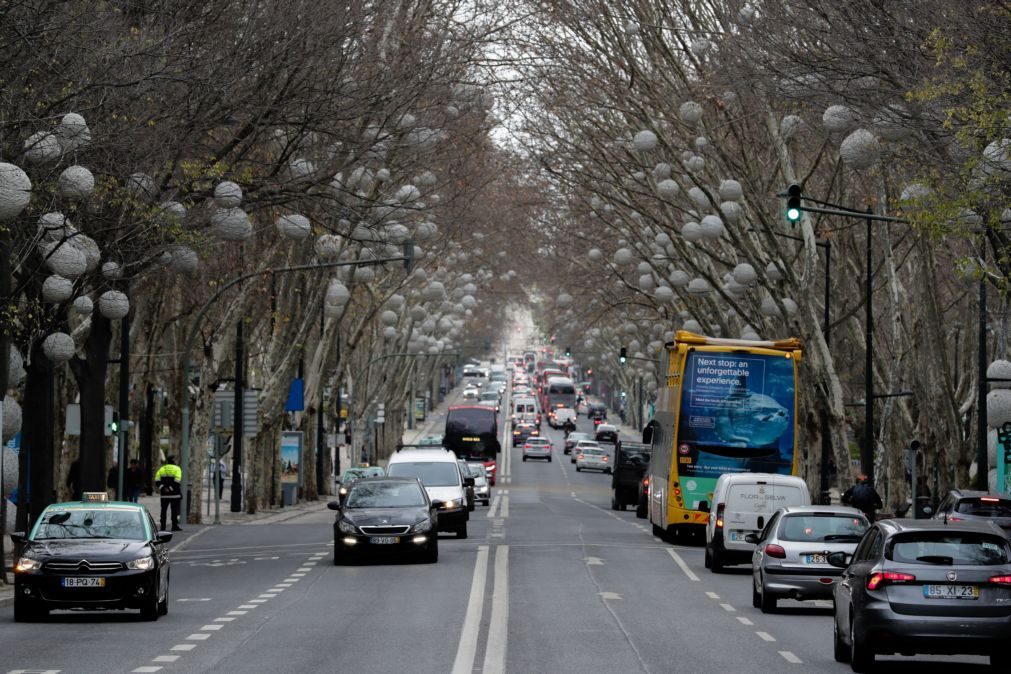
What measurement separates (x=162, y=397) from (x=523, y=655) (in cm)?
6397

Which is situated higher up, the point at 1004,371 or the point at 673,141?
the point at 673,141

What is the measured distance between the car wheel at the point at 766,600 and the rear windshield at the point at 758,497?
6.91 metres

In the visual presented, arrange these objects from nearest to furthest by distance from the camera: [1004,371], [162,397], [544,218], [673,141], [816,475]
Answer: [1004,371] → [673,141] → [816,475] → [544,218] → [162,397]

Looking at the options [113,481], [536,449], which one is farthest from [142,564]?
[536,449]

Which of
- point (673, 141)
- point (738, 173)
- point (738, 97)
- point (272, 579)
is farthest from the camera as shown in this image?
point (673, 141)

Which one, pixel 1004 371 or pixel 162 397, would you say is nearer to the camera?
pixel 1004 371

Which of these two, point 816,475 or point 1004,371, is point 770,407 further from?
point 816,475

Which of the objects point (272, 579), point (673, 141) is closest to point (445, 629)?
point (272, 579)

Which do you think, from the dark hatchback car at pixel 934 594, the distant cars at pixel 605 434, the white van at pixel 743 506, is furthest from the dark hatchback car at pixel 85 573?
the distant cars at pixel 605 434

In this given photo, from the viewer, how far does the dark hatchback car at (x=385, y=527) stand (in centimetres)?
3123

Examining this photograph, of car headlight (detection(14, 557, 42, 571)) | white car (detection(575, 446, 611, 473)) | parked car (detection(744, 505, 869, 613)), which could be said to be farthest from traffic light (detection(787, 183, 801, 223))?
white car (detection(575, 446, 611, 473))

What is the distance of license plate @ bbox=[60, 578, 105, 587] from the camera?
67.8 feet

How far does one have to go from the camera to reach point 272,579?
28719 mm

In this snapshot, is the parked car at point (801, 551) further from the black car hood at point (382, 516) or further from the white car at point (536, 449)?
the white car at point (536, 449)
